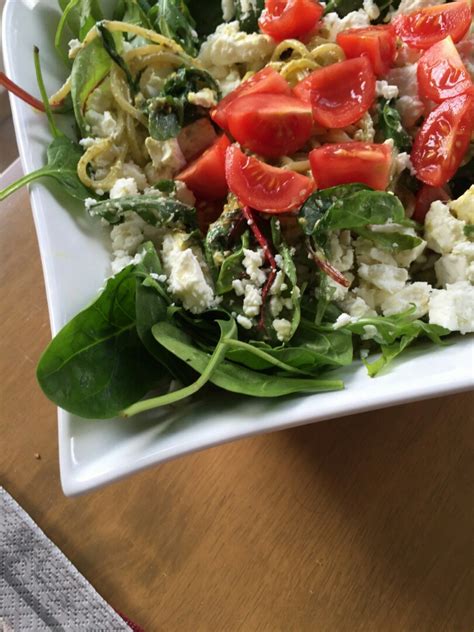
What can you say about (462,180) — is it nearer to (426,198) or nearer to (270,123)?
(426,198)

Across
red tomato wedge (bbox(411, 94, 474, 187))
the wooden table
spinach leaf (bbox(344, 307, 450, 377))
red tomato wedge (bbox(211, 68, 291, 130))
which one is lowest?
the wooden table

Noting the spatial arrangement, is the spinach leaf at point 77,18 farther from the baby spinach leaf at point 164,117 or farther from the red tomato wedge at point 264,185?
the red tomato wedge at point 264,185

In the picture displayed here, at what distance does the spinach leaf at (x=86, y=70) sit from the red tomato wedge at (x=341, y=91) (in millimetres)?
382

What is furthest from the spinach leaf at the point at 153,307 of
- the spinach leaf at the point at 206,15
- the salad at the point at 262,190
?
the spinach leaf at the point at 206,15

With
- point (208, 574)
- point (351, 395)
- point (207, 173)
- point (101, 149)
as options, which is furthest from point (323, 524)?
point (101, 149)

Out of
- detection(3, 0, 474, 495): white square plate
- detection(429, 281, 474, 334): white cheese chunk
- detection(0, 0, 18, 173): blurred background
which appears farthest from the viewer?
detection(0, 0, 18, 173): blurred background

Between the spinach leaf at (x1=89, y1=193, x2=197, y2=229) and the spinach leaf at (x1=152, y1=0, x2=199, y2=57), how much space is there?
1.32 ft

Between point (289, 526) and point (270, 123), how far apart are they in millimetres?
808

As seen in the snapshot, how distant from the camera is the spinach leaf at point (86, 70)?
1.19 meters

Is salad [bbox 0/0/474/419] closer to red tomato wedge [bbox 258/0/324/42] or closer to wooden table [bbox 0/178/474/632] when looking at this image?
red tomato wedge [bbox 258/0/324/42]

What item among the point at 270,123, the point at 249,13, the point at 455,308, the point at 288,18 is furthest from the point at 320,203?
the point at 249,13

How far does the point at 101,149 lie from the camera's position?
3.89 ft

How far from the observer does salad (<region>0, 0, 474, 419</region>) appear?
1013mm

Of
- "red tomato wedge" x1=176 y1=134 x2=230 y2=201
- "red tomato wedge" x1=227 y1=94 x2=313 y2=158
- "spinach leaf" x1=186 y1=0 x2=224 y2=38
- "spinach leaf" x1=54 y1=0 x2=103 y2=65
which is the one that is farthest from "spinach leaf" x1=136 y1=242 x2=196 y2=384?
"spinach leaf" x1=186 y1=0 x2=224 y2=38
